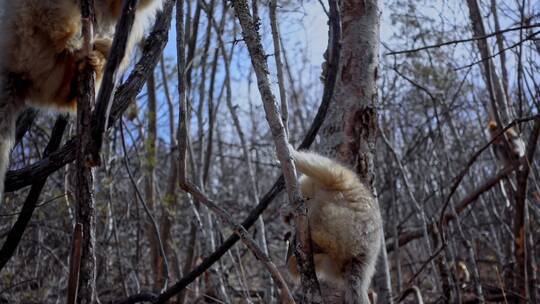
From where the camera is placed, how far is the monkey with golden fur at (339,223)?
129 inches

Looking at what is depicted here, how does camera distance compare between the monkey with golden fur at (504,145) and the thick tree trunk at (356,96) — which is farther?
the monkey with golden fur at (504,145)

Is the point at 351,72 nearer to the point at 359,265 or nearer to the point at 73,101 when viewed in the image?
the point at 359,265

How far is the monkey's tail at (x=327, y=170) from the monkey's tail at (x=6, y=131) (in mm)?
1556

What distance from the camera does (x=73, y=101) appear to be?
11.2 feet

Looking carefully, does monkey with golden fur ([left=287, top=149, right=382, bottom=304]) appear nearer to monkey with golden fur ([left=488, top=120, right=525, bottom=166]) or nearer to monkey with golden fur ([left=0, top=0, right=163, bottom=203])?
monkey with golden fur ([left=0, top=0, right=163, bottom=203])

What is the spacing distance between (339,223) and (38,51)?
77.5 inches

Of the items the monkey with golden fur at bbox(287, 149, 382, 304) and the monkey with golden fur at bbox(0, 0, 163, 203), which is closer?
the monkey with golden fur at bbox(0, 0, 163, 203)

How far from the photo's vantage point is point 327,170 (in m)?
3.26

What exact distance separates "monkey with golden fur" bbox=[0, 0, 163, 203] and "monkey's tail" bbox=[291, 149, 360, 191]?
128cm

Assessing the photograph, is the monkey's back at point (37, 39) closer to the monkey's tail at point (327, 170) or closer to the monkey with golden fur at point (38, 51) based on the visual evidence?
the monkey with golden fur at point (38, 51)

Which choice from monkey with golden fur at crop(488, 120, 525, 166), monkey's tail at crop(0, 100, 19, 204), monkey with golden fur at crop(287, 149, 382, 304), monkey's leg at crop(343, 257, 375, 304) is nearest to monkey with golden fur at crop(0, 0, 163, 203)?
monkey's tail at crop(0, 100, 19, 204)

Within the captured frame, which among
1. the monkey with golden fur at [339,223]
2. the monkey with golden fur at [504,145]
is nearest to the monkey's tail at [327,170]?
A: the monkey with golden fur at [339,223]

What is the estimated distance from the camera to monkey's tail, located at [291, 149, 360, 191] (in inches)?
128

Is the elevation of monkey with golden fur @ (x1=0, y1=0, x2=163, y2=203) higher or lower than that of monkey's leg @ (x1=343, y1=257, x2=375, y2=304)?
higher
